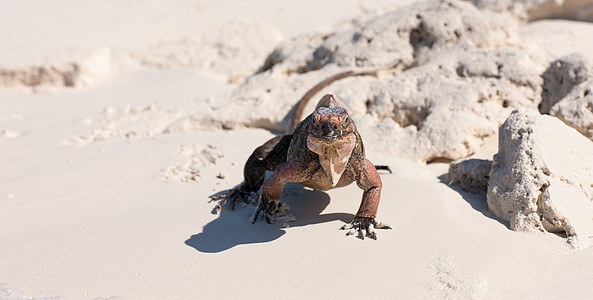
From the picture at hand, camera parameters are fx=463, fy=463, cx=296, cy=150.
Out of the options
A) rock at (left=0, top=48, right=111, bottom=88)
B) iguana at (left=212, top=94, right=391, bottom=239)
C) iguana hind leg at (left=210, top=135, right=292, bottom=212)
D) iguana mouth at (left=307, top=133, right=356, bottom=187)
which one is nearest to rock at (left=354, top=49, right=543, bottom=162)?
iguana hind leg at (left=210, top=135, right=292, bottom=212)

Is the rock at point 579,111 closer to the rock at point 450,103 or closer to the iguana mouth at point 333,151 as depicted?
the rock at point 450,103

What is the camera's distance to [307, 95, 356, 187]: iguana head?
7.32 feet

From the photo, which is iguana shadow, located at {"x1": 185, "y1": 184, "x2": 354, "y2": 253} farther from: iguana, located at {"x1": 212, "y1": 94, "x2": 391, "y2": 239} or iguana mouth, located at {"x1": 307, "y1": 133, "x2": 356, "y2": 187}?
iguana mouth, located at {"x1": 307, "y1": 133, "x2": 356, "y2": 187}

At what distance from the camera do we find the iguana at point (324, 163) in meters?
2.28

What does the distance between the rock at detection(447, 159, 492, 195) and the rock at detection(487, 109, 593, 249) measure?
7.1 inches

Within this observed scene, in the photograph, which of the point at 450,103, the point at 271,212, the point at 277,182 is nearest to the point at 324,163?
the point at 277,182

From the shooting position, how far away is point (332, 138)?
87.6 inches

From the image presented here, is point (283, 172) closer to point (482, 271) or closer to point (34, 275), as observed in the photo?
point (482, 271)

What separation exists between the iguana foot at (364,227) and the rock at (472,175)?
2.78 feet

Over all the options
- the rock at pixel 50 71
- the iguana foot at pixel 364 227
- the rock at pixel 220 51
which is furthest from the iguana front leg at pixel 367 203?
the rock at pixel 50 71

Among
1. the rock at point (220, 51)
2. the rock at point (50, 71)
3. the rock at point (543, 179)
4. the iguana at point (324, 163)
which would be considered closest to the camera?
the iguana at point (324, 163)

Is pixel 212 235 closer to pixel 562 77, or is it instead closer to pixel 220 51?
pixel 562 77

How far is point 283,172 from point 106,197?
55.6 inches

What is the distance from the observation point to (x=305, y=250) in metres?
2.46
